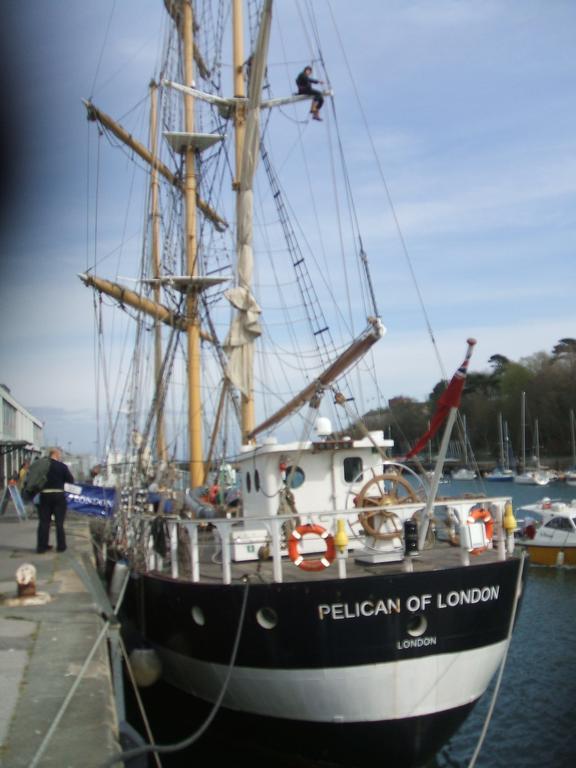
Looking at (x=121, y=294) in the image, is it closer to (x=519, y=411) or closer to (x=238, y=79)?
(x=238, y=79)

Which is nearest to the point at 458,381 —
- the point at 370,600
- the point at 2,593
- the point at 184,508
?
the point at 370,600

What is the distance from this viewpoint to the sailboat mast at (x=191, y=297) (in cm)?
2244

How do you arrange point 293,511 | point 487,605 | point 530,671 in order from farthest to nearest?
point 530,671
point 293,511
point 487,605

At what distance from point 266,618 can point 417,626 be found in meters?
1.93

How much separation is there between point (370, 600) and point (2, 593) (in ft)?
17.1

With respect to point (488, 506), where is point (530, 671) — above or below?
below

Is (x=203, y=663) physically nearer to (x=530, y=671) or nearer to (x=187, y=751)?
(x=187, y=751)

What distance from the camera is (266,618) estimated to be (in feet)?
33.6

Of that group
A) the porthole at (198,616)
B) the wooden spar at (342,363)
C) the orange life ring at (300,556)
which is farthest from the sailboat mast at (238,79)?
the orange life ring at (300,556)

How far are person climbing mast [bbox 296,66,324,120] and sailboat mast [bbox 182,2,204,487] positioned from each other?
5556 mm

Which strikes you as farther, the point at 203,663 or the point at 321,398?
the point at 321,398

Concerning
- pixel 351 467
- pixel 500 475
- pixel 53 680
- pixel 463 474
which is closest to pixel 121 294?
pixel 351 467

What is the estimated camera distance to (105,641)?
29.2 ft

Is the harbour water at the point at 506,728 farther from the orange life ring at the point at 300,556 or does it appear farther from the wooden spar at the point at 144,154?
the wooden spar at the point at 144,154
